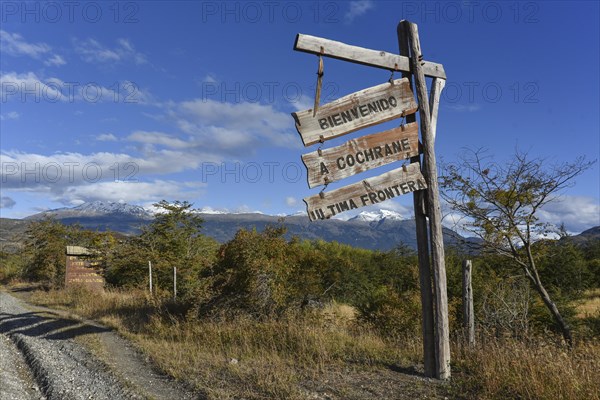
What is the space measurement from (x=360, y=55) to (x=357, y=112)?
2.73 feet

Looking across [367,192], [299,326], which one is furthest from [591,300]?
[367,192]

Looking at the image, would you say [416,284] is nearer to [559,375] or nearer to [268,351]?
[268,351]

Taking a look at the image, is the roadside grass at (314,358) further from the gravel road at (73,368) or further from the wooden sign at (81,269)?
the wooden sign at (81,269)

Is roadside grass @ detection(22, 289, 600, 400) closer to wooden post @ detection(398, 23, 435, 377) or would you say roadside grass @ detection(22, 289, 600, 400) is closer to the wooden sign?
wooden post @ detection(398, 23, 435, 377)

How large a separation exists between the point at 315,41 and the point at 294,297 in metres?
7.05

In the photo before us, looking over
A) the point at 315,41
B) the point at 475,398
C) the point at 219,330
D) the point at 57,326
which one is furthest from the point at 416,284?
the point at 57,326

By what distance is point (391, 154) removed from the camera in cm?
583

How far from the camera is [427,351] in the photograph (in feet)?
19.0

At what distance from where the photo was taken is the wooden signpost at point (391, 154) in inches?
219

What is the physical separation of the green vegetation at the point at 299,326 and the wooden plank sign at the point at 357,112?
332 centimetres

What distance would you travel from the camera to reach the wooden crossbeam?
550 cm

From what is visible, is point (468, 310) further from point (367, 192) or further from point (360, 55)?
point (360, 55)

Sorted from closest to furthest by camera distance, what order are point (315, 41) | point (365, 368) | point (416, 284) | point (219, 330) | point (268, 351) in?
point (315, 41)
point (365, 368)
point (268, 351)
point (219, 330)
point (416, 284)

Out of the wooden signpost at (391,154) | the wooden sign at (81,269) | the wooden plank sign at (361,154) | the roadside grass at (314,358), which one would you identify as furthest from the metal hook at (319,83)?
the wooden sign at (81,269)
